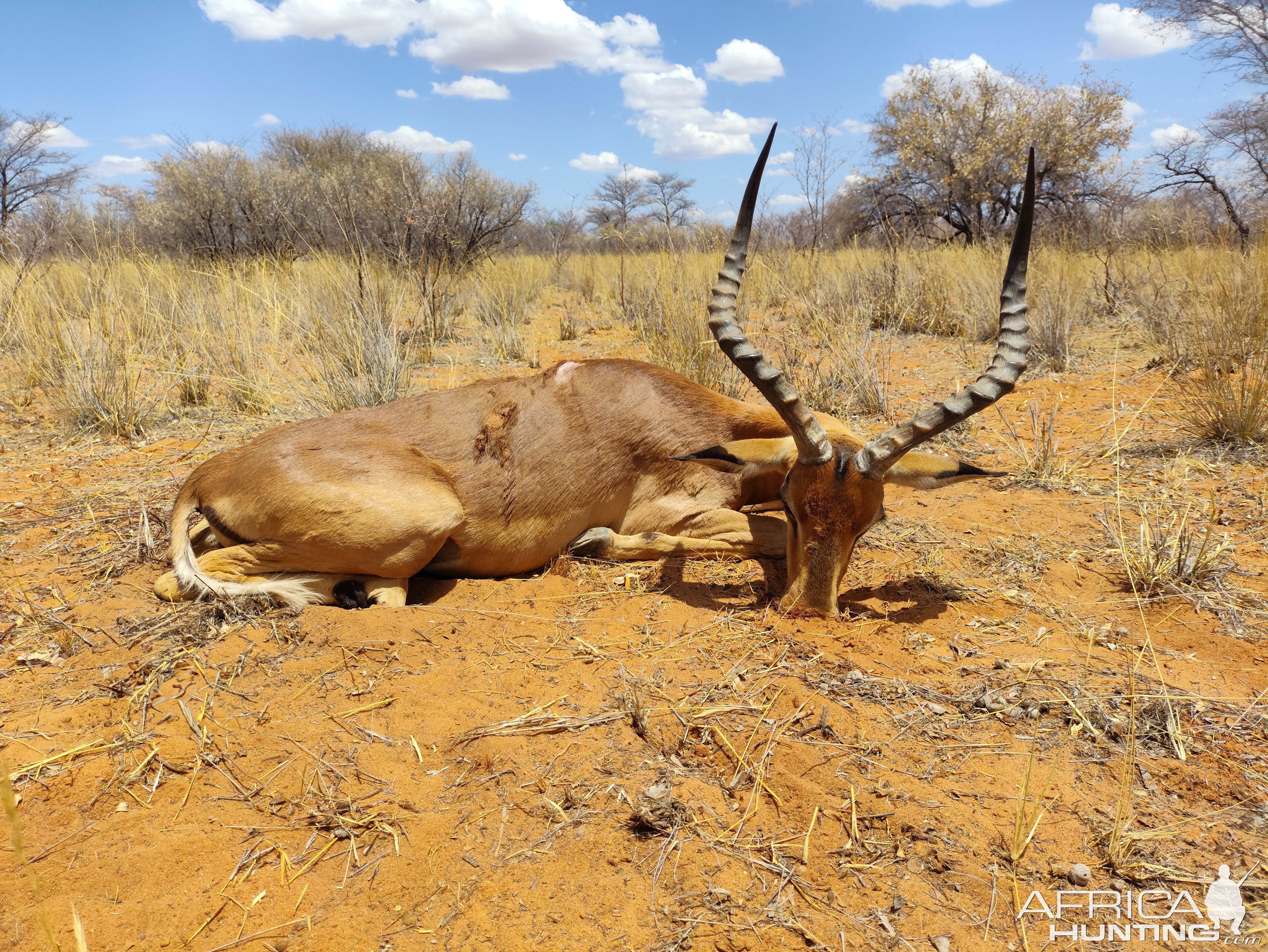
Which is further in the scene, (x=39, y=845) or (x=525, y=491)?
(x=525, y=491)

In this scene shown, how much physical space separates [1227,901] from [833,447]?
247cm

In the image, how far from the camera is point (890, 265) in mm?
11695

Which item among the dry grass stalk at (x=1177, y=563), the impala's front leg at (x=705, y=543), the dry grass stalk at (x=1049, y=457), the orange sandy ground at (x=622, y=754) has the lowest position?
the orange sandy ground at (x=622, y=754)

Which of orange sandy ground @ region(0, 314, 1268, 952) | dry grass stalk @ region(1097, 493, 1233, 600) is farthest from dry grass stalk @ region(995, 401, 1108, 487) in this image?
dry grass stalk @ region(1097, 493, 1233, 600)

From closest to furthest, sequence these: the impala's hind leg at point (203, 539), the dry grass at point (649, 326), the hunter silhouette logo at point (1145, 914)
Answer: the hunter silhouette logo at point (1145, 914)
the impala's hind leg at point (203, 539)
the dry grass at point (649, 326)

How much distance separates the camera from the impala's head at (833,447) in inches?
149

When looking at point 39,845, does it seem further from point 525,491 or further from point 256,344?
point 256,344

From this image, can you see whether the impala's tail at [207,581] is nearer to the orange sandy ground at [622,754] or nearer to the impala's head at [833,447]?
the orange sandy ground at [622,754]

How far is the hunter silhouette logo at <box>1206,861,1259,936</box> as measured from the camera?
2.10 meters

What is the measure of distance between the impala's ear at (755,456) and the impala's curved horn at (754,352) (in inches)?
10.8

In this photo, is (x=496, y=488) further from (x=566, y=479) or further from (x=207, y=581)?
(x=207, y=581)

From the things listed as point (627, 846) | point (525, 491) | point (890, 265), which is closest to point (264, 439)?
point (525, 491)

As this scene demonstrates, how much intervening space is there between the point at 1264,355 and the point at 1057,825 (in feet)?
19.8

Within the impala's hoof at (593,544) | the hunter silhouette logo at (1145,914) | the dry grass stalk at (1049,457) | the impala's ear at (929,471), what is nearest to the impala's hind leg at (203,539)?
the impala's hoof at (593,544)
